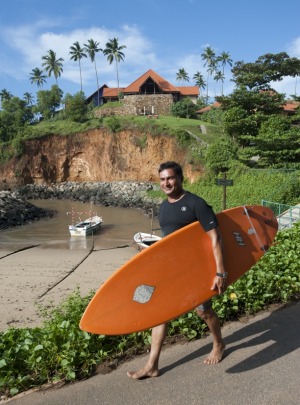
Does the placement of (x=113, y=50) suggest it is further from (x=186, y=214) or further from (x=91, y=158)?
(x=186, y=214)

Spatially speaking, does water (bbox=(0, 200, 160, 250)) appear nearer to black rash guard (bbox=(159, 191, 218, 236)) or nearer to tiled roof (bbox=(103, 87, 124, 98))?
black rash guard (bbox=(159, 191, 218, 236))

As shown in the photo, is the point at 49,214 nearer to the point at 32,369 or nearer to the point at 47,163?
the point at 47,163

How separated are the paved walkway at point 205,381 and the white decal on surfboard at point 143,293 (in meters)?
0.73

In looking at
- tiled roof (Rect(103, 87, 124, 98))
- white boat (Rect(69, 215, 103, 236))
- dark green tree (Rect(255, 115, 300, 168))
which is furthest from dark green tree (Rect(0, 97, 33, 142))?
dark green tree (Rect(255, 115, 300, 168))

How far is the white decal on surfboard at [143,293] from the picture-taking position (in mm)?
3369

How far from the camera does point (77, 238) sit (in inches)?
857

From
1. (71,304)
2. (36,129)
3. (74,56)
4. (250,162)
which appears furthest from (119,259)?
(74,56)

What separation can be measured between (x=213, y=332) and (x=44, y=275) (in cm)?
1071

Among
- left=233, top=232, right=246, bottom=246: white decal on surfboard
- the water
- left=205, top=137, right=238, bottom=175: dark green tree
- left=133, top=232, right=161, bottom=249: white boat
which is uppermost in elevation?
left=205, top=137, right=238, bottom=175: dark green tree

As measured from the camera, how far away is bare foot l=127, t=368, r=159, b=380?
3.34 meters

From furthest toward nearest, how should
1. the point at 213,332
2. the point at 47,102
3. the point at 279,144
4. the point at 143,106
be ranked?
the point at 47,102 < the point at 143,106 < the point at 279,144 < the point at 213,332

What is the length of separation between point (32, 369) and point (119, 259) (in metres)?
12.2

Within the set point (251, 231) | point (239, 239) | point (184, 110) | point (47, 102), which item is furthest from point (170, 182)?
point (47, 102)

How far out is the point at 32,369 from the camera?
345cm
